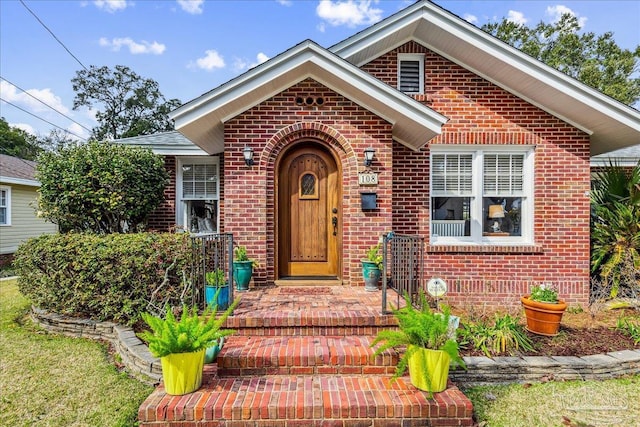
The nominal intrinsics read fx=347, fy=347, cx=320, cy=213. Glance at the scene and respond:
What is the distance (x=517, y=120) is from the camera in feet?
22.2

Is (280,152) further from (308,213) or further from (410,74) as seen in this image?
(410,74)

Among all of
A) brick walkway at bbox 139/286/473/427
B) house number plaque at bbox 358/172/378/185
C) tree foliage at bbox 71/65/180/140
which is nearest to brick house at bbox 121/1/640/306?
house number plaque at bbox 358/172/378/185

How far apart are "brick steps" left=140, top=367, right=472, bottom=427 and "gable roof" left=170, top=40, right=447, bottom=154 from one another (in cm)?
391

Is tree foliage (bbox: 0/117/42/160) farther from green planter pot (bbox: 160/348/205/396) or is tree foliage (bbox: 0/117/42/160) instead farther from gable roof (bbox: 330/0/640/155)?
green planter pot (bbox: 160/348/205/396)

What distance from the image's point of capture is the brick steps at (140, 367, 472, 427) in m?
3.07

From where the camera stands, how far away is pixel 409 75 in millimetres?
7012

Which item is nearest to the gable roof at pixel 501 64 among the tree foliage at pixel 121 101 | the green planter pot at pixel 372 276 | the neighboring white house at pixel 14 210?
the green planter pot at pixel 372 276

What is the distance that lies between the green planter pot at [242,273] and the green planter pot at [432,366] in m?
3.04

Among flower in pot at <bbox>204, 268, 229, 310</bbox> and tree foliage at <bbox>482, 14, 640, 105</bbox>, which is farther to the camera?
tree foliage at <bbox>482, 14, 640, 105</bbox>

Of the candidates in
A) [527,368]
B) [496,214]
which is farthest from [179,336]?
[496,214]

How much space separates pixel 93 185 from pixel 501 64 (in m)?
7.82

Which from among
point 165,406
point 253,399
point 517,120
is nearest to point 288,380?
point 253,399

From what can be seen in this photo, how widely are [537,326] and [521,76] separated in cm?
437

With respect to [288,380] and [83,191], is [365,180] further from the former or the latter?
[83,191]
